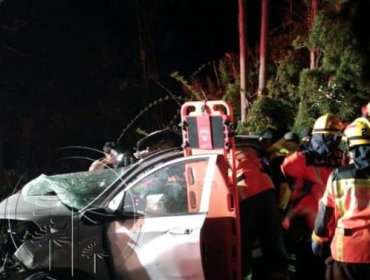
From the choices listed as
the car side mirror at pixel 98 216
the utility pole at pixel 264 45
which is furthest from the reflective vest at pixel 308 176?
the utility pole at pixel 264 45

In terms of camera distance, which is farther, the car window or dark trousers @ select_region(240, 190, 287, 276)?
dark trousers @ select_region(240, 190, 287, 276)

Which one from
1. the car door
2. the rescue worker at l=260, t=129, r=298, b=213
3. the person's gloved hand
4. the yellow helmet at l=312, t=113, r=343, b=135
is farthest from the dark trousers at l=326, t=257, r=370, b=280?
the rescue worker at l=260, t=129, r=298, b=213

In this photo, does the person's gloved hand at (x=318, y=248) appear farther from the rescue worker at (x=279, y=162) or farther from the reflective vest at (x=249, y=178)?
the rescue worker at (x=279, y=162)

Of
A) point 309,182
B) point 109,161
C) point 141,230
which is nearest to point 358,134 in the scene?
point 309,182

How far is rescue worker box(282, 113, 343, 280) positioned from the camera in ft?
16.9

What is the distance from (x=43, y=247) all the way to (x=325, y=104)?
5.40m

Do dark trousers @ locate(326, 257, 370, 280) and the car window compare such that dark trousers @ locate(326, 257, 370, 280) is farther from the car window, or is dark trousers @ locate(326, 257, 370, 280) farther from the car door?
the car window

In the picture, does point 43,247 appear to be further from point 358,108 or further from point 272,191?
point 358,108

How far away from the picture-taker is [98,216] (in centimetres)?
454

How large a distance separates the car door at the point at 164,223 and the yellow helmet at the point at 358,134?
3.57 ft

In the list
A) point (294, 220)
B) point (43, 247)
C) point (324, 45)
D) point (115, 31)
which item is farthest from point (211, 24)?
point (43, 247)

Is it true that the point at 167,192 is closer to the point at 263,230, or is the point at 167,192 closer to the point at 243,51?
the point at 263,230

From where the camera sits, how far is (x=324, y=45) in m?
8.83

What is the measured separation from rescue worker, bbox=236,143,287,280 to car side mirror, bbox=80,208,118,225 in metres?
1.12
